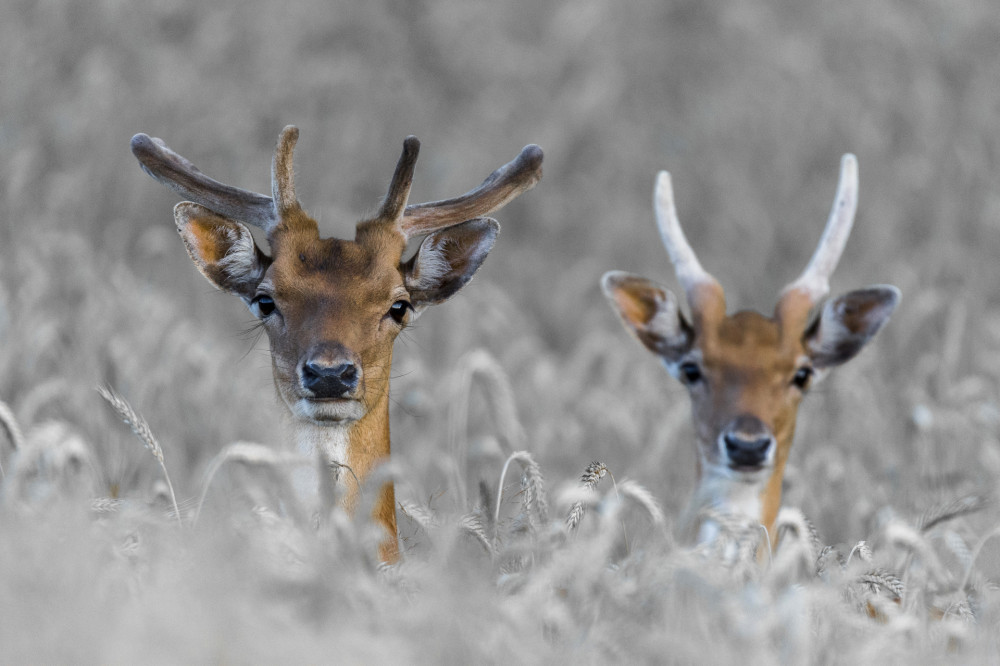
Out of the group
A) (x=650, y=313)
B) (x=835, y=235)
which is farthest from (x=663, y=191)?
(x=835, y=235)

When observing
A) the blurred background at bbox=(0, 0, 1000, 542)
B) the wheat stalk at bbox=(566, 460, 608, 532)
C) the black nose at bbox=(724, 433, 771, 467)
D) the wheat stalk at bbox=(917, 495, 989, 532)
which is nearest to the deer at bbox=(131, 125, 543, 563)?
the wheat stalk at bbox=(566, 460, 608, 532)

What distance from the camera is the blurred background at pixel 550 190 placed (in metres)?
7.45

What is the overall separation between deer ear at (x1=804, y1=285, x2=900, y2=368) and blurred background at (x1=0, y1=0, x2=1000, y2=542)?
823 millimetres

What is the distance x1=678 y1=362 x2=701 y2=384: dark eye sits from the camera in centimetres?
604

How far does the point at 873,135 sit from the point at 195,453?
28.6 ft

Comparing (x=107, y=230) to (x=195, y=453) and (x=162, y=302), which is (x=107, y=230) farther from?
(x=195, y=453)

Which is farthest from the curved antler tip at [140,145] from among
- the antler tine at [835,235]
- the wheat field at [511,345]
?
the antler tine at [835,235]

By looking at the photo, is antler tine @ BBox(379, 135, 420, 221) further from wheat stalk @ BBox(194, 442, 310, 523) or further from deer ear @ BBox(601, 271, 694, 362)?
wheat stalk @ BBox(194, 442, 310, 523)

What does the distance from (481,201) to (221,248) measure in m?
1.05

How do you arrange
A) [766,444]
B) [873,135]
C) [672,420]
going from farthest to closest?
[873,135]
[672,420]
[766,444]

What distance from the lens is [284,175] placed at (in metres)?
5.15

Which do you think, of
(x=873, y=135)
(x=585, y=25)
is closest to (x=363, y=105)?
(x=585, y=25)

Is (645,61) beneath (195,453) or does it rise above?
above

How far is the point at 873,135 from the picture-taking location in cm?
1334
